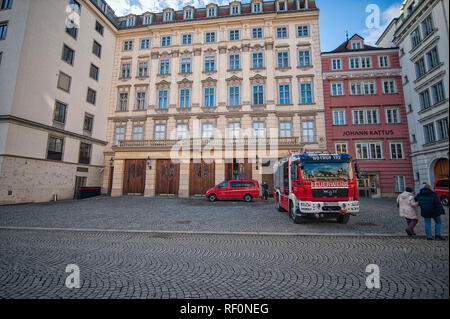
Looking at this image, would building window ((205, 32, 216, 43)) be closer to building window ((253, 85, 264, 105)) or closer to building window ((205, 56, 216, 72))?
building window ((205, 56, 216, 72))

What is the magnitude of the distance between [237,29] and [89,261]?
28.1 m

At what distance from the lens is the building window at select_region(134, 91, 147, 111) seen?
25786mm

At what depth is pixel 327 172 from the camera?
8516 millimetres

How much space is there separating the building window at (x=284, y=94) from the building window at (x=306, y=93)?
1.45 metres

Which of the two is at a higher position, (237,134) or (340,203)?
(237,134)

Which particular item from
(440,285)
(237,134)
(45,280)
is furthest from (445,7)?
(237,134)

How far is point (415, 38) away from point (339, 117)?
33.1 feet

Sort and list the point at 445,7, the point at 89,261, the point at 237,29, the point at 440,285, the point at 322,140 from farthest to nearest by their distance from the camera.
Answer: the point at 237,29 → the point at 322,140 → the point at 89,261 → the point at 445,7 → the point at 440,285

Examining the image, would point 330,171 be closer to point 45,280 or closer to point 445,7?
point 445,7

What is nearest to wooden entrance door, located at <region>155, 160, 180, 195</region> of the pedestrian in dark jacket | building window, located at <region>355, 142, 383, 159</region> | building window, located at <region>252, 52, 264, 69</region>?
building window, located at <region>252, 52, 264, 69</region>

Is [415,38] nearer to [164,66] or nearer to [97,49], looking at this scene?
[164,66]

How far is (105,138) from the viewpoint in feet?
84.3

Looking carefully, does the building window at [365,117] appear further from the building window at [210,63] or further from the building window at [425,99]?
the building window at [210,63]

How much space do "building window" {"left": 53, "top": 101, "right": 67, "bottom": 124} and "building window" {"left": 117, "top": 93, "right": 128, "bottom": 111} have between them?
252 inches
